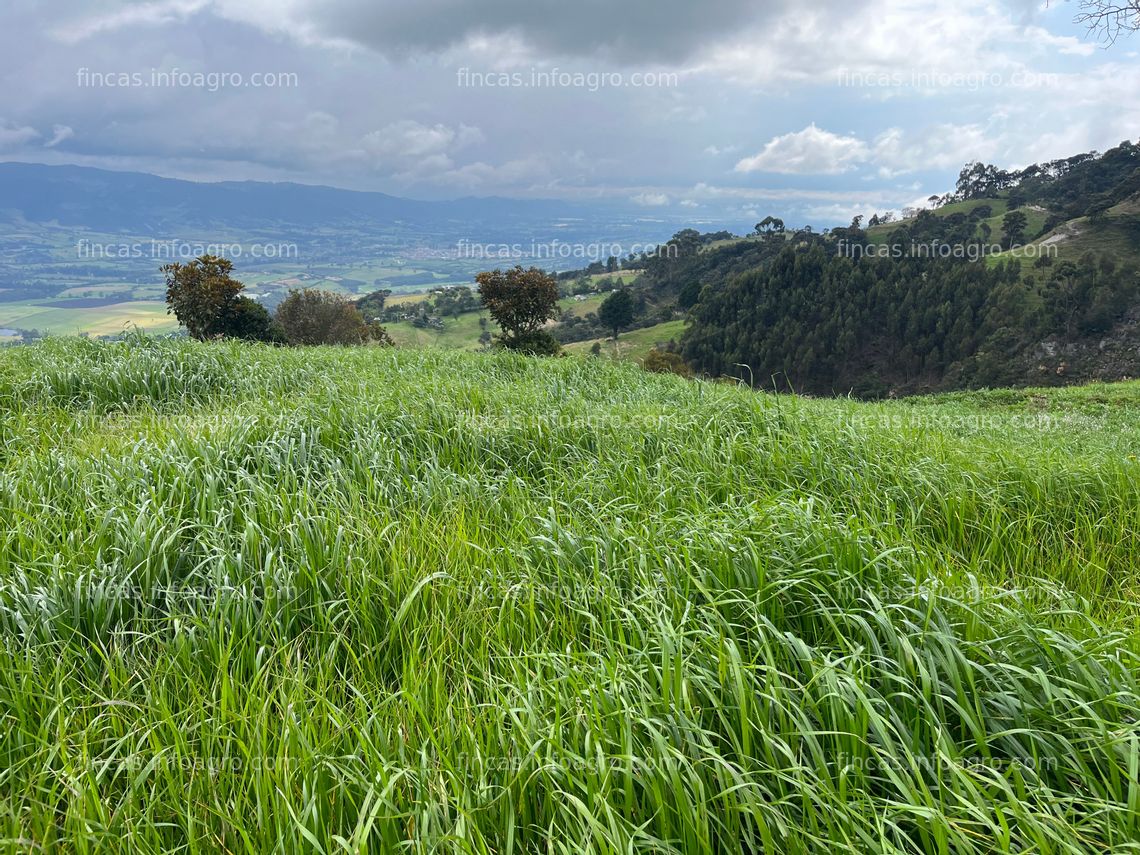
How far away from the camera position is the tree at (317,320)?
32.0 metres

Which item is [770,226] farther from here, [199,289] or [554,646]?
[554,646]

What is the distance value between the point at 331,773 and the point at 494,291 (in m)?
22.5

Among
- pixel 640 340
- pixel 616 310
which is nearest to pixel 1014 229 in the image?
pixel 640 340

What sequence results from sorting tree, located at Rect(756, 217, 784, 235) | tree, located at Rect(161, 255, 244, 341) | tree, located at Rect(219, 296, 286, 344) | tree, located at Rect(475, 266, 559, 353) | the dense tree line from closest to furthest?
tree, located at Rect(161, 255, 244, 341) < tree, located at Rect(219, 296, 286, 344) < tree, located at Rect(475, 266, 559, 353) < the dense tree line < tree, located at Rect(756, 217, 784, 235)

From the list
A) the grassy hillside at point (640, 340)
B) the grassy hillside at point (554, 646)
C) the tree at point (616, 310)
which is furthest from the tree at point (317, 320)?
the tree at point (616, 310)

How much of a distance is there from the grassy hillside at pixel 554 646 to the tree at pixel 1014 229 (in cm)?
7859

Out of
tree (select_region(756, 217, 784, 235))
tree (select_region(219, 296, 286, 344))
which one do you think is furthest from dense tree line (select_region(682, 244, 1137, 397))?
tree (select_region(219, 296, 286, 344))

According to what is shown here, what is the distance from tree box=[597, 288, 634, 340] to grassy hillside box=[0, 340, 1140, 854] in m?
55.5

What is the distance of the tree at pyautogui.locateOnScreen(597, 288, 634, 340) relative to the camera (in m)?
58.8

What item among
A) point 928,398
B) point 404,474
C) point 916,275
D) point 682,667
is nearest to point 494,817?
point 682,667

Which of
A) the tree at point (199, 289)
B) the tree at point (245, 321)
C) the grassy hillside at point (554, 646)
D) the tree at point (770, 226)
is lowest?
the grassy hillside at point (554, 646)

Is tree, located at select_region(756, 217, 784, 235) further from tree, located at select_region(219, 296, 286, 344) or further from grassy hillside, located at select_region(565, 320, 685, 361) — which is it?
tree, located at select_region(219, 296, 286, 344)

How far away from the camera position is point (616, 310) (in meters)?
59.0

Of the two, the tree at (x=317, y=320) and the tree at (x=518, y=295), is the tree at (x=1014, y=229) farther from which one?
the tree at (x=317, y=320)
